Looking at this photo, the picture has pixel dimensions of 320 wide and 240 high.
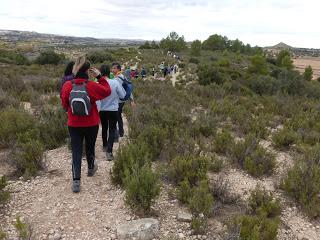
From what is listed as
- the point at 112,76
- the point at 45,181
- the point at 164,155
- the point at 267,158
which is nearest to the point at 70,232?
the point at 45,181

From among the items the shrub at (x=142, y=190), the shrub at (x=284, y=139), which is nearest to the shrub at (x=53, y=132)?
the shrub at (x=142, y=190)

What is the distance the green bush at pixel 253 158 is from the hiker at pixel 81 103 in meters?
2.64

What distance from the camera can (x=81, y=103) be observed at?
13.2 feet

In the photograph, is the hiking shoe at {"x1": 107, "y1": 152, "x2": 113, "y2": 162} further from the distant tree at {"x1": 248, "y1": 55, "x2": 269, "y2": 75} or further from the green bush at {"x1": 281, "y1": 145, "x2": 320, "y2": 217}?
the distant tree at {"x1": 248, "y1": 55, "x2": 269, "y2": 75}

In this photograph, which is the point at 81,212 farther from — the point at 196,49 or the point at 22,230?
the point at 196,49

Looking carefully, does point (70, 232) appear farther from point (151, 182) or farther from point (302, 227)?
point (302, 227)

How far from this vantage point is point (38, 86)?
12.5 meters

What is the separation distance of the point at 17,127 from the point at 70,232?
11.2 ft

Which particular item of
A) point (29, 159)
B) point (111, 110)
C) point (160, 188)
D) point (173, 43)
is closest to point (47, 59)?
point (111, 110)

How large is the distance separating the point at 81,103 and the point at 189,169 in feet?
6.32

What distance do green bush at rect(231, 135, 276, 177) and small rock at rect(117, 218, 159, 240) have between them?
2346 mm

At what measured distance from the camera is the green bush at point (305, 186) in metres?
4.24

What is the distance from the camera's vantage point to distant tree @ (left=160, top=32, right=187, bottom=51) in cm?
7225

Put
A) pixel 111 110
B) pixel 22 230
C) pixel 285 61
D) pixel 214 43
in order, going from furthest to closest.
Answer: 1. pixel 214 43
2. pixel 285 61
3. pixel 111 110
4. pixel 22 230
